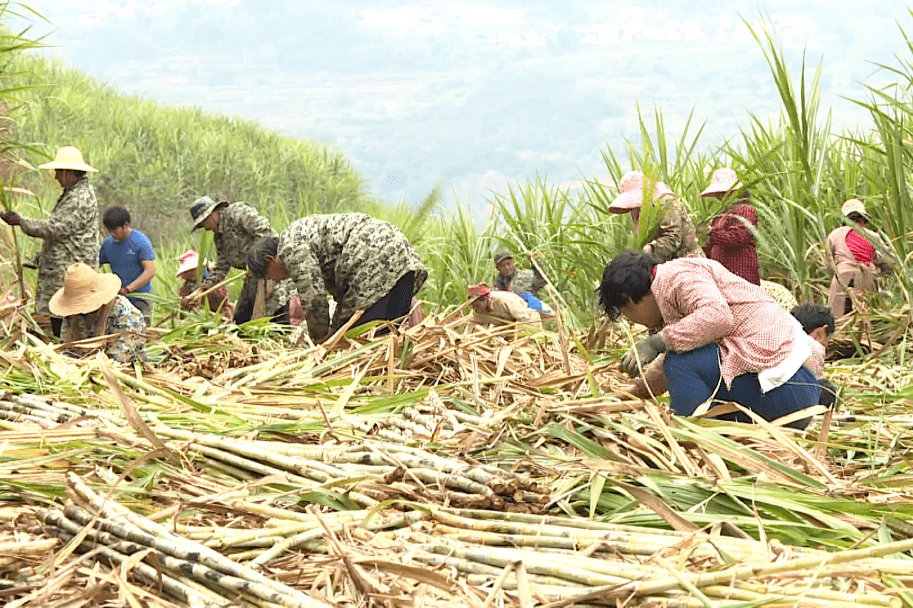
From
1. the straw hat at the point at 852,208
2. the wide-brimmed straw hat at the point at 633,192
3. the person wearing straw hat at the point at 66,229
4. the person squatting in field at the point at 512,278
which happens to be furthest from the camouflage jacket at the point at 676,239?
the person wearing straw hat at the point at 66,229

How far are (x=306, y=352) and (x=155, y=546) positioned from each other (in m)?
2.53

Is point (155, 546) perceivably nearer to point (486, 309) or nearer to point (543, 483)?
point (543, 483)

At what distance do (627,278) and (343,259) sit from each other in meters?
2.51

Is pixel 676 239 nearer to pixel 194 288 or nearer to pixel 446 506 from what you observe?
pixel 446 506

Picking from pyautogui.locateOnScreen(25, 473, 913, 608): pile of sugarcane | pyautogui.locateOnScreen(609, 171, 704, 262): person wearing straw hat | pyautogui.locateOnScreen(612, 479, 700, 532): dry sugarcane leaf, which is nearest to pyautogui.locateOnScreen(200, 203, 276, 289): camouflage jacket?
pyautogui.locateOnScreen(609, 171, 704, 262): person wearing straw hat

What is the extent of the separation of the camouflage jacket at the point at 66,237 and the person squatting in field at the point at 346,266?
1.52m

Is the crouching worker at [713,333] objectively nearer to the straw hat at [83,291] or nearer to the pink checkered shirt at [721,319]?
the pink checkered shirt at [721,319]

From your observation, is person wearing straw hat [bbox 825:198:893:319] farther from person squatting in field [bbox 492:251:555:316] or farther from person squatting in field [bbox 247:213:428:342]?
person squatting in field [bbox 247:213:428:342]

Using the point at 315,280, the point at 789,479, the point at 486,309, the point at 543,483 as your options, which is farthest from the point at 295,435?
the point at 486,309

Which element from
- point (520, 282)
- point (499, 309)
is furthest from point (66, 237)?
point (520, 282)

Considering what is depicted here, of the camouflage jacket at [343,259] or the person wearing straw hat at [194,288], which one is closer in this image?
the camouflage jacket at [343,259]

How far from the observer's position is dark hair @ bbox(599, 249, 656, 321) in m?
3.53

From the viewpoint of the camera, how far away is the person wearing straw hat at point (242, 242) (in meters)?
6.83

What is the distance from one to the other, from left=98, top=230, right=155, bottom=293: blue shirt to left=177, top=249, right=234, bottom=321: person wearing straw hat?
0.35 metres
